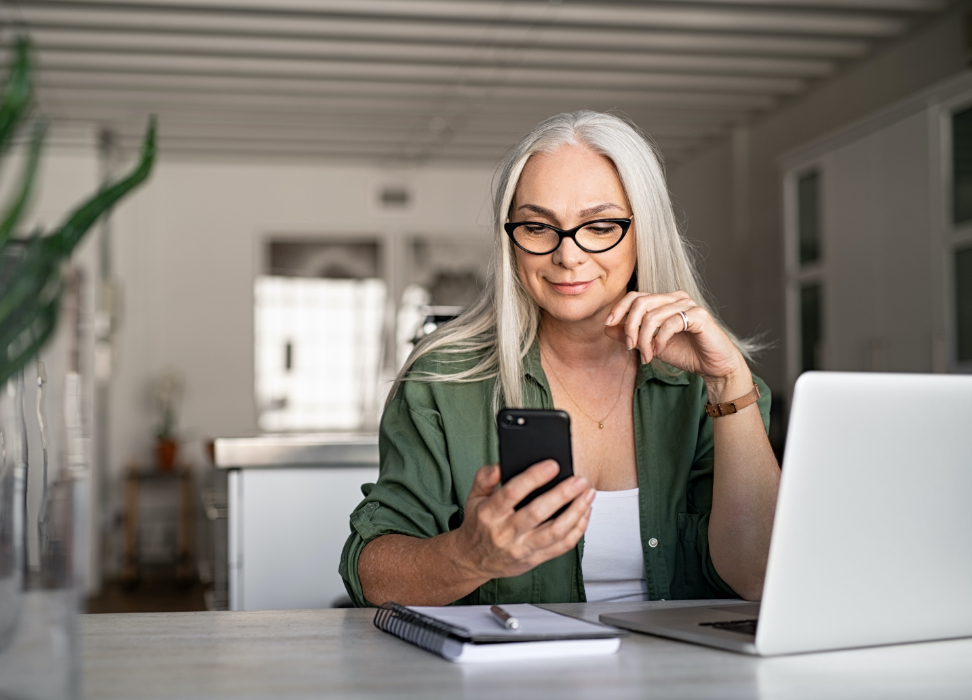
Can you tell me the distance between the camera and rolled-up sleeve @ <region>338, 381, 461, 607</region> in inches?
55.9

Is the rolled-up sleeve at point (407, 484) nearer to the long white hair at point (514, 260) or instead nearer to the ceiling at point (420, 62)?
the long white hair at point (514, 260)

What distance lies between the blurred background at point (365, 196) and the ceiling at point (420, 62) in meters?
0.02

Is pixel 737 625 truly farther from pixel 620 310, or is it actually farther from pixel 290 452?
pixel 290 452

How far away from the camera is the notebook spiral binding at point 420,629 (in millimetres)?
940

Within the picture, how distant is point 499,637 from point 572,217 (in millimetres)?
842

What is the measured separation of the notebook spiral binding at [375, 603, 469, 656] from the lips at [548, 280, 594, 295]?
68 cm

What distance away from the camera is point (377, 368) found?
324 inches

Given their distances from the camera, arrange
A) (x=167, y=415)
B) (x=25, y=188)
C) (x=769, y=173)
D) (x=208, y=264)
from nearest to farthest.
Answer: (x=25, y=188) → (x=769, y=173) → (x=167, y=415) → (x=208, y=264)

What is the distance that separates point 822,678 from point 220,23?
4900 mm

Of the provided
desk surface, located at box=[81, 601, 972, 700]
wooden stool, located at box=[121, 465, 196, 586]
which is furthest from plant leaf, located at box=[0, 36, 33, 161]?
wooden stool, located at box=[121, 465, 196, 586]

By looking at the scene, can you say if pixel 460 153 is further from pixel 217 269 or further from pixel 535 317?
pixel 535 317

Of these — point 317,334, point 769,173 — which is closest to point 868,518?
point 769,173

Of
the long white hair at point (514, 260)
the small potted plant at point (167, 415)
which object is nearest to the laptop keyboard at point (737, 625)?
the long white hair at point (514, 260)

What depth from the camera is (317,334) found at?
318 inches
